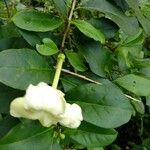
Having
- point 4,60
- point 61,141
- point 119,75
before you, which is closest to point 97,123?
point 61,141

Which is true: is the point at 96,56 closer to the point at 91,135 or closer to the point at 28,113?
the point at 91,135

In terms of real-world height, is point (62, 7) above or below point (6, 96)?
above

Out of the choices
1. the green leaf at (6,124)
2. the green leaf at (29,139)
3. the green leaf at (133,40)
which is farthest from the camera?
the green leaf at (133,40)

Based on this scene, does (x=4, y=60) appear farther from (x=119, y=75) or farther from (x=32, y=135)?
(x=119, y=75)

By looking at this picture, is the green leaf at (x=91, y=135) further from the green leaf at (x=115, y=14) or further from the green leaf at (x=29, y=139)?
the green leaf at (x=115, y=14)

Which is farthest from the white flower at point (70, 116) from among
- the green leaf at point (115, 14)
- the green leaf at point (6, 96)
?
the green leaf at point (115, 14)

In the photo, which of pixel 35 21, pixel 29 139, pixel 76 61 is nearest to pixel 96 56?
pixel 76 61
